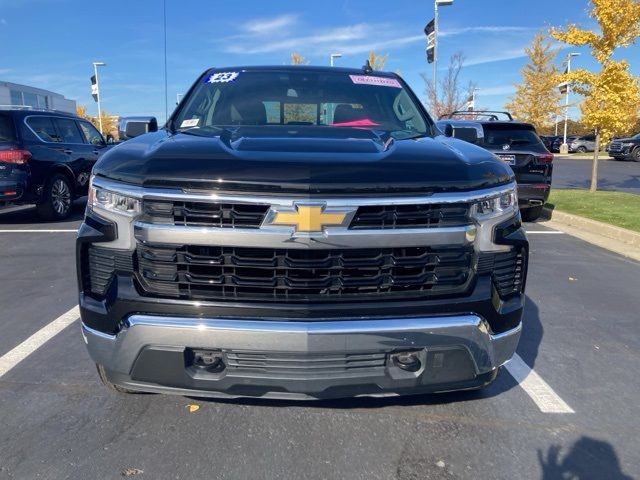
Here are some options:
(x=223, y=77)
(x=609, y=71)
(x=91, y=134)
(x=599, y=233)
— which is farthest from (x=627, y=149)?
(x=223, y=77)

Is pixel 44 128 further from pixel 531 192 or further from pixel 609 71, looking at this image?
pixel 609 71

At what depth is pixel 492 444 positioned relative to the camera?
8.95 feet

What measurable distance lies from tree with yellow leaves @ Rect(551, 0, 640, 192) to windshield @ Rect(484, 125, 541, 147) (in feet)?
8.71

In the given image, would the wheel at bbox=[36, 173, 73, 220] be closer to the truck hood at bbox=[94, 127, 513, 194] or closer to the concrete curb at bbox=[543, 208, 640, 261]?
the truck hood at bbox=[94, 127, 513, 194]

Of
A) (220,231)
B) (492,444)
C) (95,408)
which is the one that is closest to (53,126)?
(95,408)

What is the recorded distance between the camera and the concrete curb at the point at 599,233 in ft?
24.9

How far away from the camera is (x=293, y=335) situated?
220 cm

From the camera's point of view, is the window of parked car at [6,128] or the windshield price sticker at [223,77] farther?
the window of parked car at [6,128]

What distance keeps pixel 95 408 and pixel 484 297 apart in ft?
7.12

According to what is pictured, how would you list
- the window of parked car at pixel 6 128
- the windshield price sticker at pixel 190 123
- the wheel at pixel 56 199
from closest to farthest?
the windshield price sticker at pixel 190 123
the window of parked car at pixel 6 128
the wheel at pixel 56 199

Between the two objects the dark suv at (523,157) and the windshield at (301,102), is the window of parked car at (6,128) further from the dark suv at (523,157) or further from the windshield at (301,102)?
the dark suv at (523,157)

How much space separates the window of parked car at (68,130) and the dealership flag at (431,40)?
11.4 metres

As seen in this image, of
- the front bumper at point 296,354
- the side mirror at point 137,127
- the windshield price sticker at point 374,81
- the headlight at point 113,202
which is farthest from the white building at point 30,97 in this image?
the front bumper at point 296,354

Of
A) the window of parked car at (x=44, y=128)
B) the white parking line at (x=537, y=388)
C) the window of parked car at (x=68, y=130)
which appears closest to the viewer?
the white parking line at (x=537, y=388)
